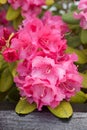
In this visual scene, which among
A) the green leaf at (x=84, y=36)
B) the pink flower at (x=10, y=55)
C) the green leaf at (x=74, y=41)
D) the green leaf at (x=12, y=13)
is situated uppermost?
the pink flower at (x=10, y=55)

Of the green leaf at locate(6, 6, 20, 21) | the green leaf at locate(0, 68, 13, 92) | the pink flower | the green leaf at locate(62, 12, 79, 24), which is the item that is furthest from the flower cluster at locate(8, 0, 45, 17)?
the pink flower

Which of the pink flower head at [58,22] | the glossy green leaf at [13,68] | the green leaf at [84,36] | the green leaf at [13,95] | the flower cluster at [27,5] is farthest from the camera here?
the flower cluster at [27,5]

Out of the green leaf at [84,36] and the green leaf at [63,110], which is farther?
the green leaf at [84,36]

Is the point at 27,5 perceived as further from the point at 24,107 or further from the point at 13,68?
the point at 24,107

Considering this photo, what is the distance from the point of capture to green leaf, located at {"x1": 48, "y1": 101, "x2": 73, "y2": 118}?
1.40 metres

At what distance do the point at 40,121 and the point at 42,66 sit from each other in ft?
0.67

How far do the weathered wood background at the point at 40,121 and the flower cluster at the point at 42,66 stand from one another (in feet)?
0.20

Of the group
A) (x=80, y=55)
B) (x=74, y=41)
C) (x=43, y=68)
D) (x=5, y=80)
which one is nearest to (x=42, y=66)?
(x=43, y=68)

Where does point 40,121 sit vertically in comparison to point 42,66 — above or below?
below

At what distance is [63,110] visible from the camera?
141 cm

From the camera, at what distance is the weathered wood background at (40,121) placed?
1.43 metres

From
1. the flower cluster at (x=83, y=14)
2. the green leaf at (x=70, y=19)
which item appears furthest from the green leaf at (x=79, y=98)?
the green leaf at (x=70, y=19)

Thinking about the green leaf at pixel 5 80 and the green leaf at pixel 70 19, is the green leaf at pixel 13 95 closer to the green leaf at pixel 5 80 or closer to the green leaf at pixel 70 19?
the green leaf at pixel 5 80

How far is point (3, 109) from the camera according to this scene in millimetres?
1521
